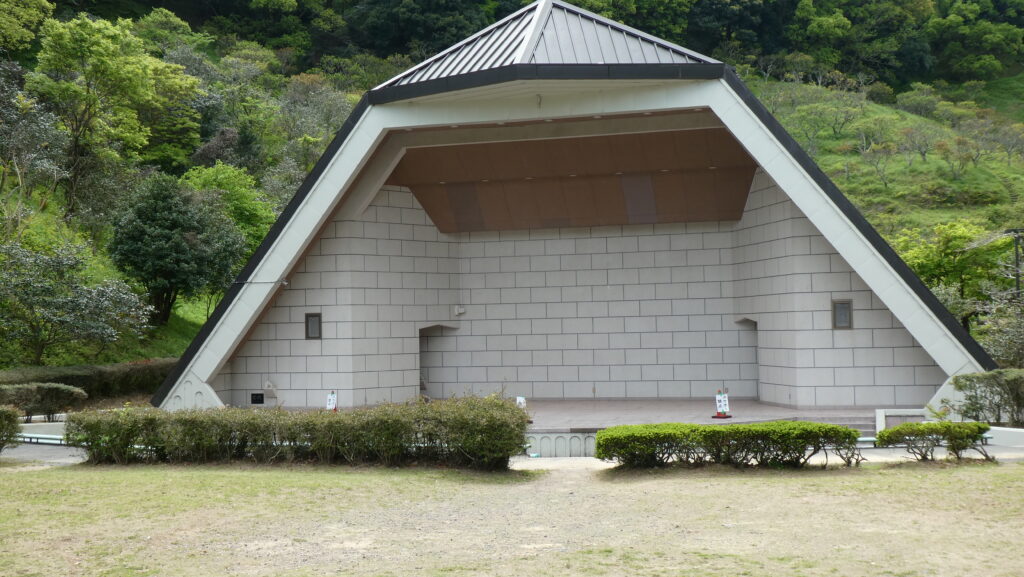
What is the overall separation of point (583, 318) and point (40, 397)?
11.9 meters

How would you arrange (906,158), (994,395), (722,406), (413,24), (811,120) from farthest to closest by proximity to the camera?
(413,24) → (811,120) → (906,158) → (722,406) → (994,395)

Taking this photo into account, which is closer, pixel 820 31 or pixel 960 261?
pixel 960 261

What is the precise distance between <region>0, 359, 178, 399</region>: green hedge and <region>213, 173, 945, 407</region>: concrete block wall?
14.8ft

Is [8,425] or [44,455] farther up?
[8,425]

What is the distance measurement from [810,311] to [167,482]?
460 inches

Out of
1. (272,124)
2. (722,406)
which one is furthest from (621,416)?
(272,124)

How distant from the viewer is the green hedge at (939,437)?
10.6 meters

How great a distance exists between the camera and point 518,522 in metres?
8.29

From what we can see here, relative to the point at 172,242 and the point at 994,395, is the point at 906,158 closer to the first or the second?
the point at 994,395

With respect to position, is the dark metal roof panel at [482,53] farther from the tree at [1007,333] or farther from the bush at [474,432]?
the tree at [1007,333]

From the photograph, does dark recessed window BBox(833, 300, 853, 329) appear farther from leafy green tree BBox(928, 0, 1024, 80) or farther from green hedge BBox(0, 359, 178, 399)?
leafy green tree BBox(928, 0, 1024, 80)

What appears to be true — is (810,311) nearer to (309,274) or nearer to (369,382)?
(369,382)

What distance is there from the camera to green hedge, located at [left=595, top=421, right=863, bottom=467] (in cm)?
1062

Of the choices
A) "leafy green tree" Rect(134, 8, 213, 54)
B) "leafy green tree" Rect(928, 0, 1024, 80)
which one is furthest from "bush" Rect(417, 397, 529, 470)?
"leafy green tree" Rect(928, 0, 1024, 80)
